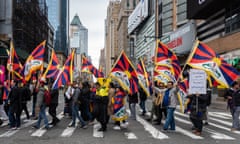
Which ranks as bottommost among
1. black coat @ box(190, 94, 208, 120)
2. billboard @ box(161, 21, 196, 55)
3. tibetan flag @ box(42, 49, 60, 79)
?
black coat @ box(190, 94, 208, 120)

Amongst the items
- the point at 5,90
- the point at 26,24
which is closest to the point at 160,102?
the point at 5,90

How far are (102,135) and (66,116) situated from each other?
18.0 ft

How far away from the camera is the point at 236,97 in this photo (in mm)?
10969

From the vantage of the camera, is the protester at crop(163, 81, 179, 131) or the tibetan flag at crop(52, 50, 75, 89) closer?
the protester at crop(163, 81, 179, 131)

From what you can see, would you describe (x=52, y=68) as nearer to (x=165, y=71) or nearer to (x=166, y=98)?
(x=165, y=71)

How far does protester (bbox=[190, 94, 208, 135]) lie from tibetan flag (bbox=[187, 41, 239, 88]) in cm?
82

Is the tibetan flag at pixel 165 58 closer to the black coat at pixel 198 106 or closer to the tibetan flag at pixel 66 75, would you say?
the black coat at pixel 198 106

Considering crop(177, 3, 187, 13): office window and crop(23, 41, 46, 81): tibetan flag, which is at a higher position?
crop(177, 3, 187, 13): office window

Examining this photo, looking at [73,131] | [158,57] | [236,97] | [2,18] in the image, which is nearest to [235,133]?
[236,97]

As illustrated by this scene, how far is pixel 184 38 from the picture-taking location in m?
41.0

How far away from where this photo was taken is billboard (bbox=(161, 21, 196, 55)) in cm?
3912

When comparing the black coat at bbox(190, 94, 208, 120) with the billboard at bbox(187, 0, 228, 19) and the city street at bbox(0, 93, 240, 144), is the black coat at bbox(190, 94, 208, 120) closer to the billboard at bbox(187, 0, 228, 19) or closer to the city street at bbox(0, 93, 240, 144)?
the city street at bbox(0, 93, 240, 144)

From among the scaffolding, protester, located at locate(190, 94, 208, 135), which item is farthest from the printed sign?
the scaffolding

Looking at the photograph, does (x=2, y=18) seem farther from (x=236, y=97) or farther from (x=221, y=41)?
(x=236, y=97)
